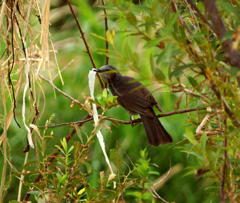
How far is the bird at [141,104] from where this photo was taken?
2.02m

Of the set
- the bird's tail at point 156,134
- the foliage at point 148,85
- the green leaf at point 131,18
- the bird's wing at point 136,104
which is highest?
the green leaf at point 131,18

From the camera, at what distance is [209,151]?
1.08 meters

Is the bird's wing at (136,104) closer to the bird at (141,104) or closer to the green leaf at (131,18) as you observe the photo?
the bird at (141,104)

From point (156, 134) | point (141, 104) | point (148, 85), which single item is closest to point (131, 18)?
point (148, 85)

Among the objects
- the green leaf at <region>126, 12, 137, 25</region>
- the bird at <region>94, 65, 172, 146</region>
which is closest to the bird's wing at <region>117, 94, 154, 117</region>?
the bird at <region>94, 65, 172, 146</region>

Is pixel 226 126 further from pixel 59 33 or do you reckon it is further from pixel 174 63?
pixel 59 33

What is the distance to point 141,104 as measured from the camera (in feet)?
7.02

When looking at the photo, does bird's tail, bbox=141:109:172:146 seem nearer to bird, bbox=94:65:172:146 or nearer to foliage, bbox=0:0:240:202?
bird, bbox=94:65:172:146

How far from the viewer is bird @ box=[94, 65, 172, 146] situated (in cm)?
202

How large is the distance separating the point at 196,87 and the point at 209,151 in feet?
0.42

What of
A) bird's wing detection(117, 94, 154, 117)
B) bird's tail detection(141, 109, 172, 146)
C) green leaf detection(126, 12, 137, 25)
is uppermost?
green leaf detection(126, 12, 137, 25)

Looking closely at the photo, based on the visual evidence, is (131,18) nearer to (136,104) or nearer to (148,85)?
(148,85)

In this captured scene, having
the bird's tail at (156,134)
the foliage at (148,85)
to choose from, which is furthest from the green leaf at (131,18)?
the bird's tail at (156,134)

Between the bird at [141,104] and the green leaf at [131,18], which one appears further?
the bird at [141,104]
